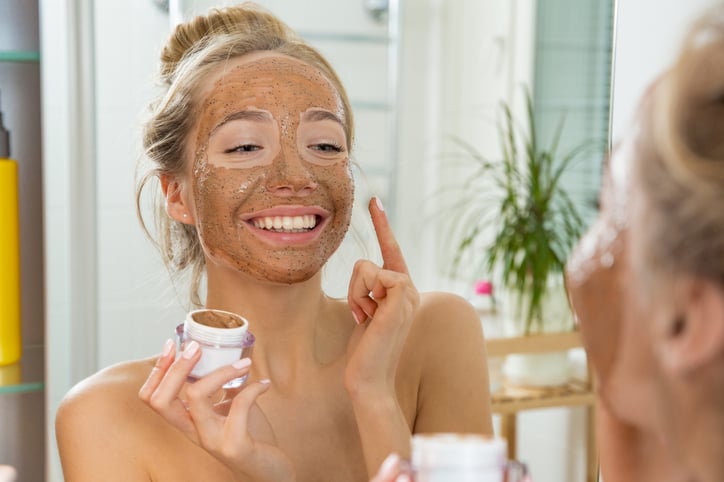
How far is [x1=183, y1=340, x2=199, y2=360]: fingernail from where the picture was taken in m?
0.70

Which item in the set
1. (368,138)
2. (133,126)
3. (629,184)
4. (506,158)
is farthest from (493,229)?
(629,184)

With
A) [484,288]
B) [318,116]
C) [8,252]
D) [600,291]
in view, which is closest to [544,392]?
[484,288]

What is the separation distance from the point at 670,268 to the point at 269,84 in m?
0.50

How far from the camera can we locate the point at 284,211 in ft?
2.73

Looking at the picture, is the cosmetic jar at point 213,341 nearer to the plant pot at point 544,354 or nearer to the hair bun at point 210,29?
the hair bun at point 210,29

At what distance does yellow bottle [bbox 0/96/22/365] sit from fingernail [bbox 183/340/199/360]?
364 millimetres

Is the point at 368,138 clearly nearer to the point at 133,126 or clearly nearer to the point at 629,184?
the point at 133,126

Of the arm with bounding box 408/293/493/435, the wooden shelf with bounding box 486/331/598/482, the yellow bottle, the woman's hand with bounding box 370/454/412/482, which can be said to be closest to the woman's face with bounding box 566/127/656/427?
the woman's hand with bounding box 370/454/412/482

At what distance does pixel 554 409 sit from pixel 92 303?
0.77m

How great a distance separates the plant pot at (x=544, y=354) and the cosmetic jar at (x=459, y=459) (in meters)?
0.89

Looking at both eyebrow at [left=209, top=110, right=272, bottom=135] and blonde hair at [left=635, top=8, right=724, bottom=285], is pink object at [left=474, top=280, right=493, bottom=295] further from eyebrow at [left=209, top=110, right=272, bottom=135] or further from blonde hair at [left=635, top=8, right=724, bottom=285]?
blonde hair at [left=635, top=8, right=724, bottom=285]

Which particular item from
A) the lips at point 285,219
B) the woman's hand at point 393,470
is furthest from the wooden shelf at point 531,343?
the woman's hand at point 393,470

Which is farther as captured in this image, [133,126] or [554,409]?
[554,409]

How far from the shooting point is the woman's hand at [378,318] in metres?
0.82
